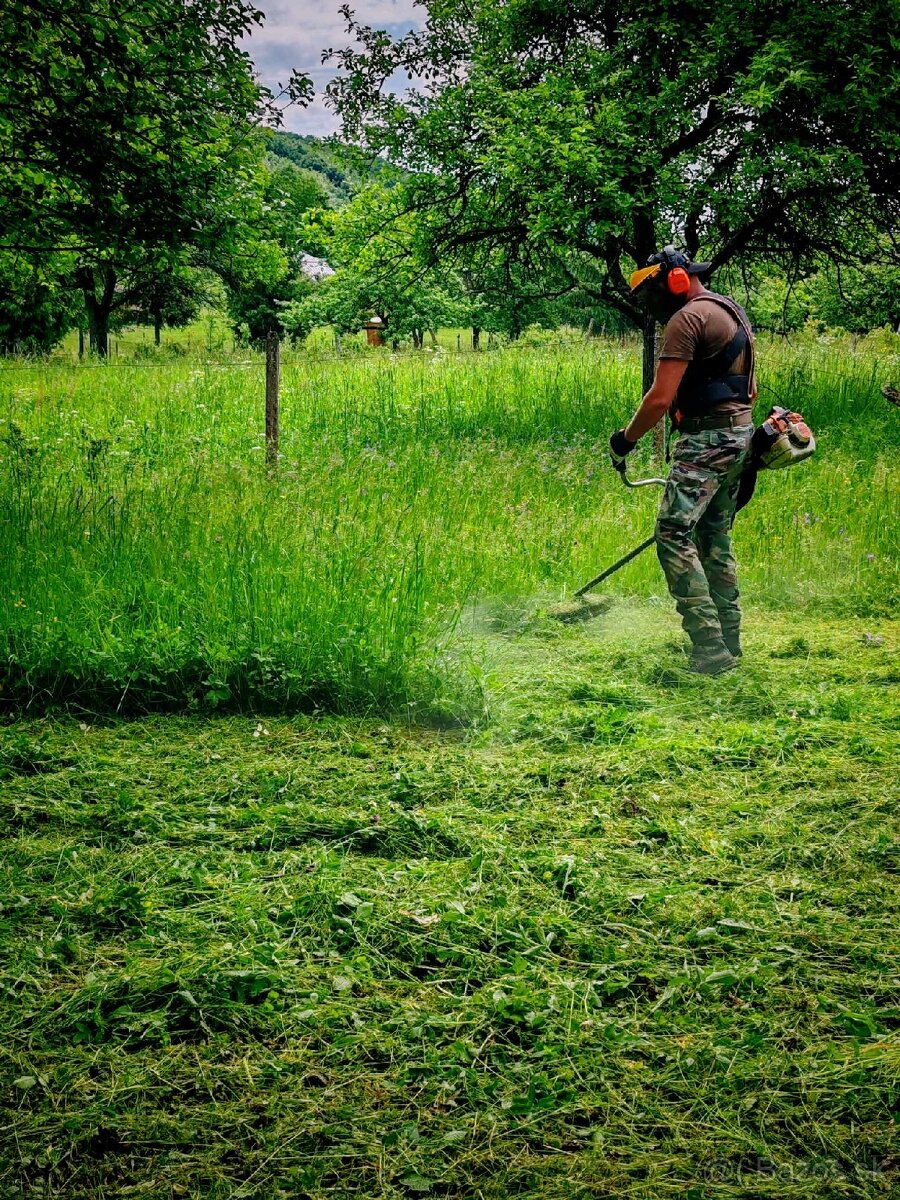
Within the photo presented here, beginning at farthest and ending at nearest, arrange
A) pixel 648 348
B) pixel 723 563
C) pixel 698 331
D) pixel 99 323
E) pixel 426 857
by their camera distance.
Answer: pixel 99 323 → pixel 648 348 → pixel 723 563 → pixel 698 331 → pixel 426 857

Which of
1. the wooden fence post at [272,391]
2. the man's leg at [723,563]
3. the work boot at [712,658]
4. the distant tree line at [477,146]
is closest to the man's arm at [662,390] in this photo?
the man's leg at [723,563]

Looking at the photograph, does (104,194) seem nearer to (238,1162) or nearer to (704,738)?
(704,738)

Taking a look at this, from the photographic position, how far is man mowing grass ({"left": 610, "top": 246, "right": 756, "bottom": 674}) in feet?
17.4

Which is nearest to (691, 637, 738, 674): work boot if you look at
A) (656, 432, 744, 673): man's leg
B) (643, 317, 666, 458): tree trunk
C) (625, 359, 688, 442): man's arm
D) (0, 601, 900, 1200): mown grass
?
(656, 432, 744, 673): man's leg

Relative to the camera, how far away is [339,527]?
6.85 meters

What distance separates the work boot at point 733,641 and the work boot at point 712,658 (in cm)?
20

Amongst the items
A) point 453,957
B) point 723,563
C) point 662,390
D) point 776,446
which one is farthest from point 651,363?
point 453,957

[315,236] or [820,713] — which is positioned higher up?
[315,236]

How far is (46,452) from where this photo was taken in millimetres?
8781

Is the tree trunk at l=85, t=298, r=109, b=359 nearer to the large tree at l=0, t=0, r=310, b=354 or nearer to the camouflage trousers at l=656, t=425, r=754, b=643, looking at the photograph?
the large tree at l=0, t=0, r=310, b=354

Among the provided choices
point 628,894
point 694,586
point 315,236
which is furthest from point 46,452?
point 628,894

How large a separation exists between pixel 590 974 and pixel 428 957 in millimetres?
507

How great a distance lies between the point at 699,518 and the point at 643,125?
5562 millimetres

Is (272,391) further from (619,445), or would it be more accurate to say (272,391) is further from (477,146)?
(619,445)
